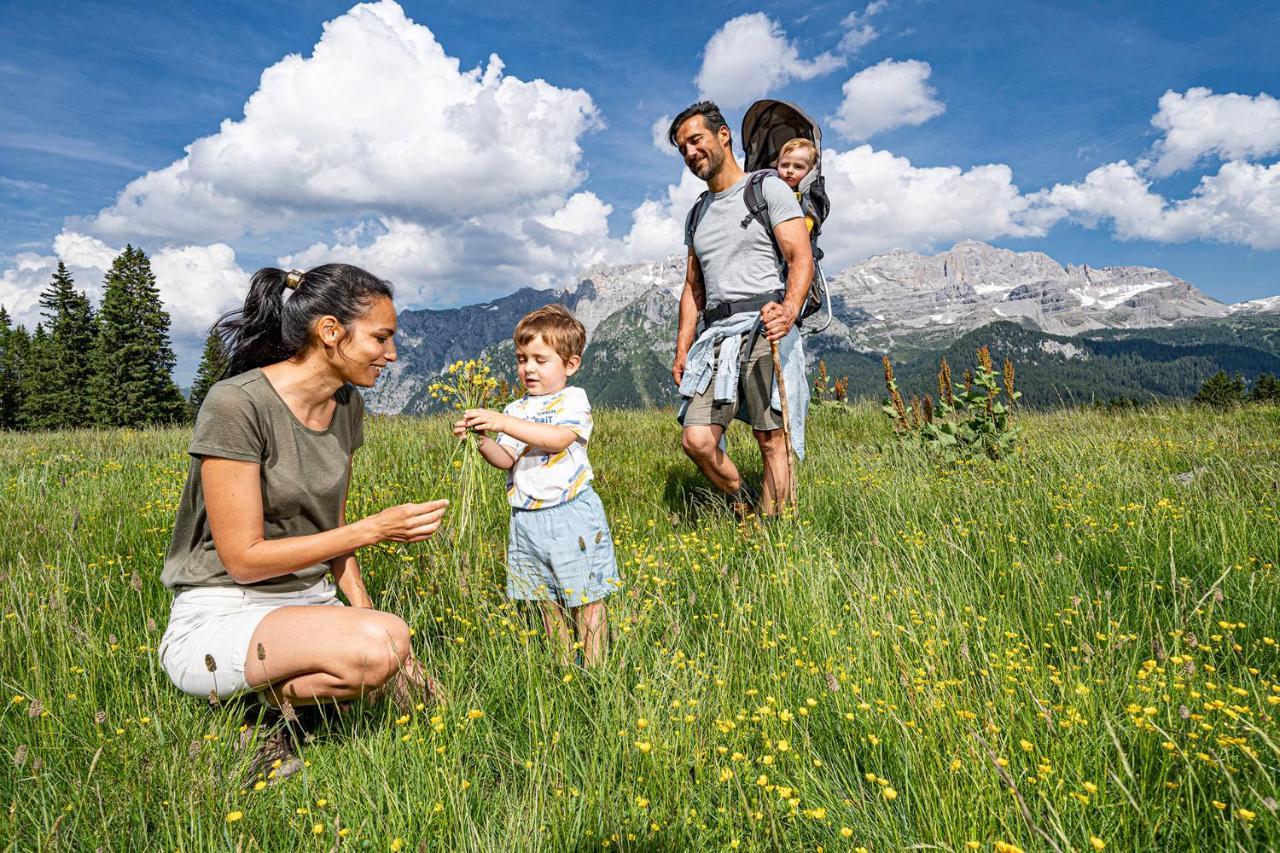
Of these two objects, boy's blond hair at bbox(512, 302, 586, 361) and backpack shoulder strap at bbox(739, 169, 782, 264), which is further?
backpack shoulder strap at bbox(739, 169, 782, 264)

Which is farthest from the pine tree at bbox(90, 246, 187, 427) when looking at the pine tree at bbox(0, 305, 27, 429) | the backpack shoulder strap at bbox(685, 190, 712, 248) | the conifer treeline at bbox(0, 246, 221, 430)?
the backpack shoulder strap at bbox(685, 190, 712, 248)

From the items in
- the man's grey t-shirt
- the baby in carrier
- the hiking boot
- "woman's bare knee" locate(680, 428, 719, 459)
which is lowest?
the hiking boot

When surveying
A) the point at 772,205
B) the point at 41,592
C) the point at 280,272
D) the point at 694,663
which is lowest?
the point at 694,663

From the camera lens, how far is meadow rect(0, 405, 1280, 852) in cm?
196

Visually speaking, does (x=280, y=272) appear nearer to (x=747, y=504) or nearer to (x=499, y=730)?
(x=499, y=730)

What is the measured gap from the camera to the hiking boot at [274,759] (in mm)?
2443

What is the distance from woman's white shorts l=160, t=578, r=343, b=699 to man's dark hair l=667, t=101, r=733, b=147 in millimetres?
4676

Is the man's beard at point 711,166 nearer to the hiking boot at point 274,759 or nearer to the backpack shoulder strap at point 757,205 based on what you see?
the backpack shoulder strap at point 757,205

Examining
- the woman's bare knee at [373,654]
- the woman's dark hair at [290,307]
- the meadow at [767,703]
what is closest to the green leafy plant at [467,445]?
the meadow at [767,703]

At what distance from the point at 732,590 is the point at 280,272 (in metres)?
2.88

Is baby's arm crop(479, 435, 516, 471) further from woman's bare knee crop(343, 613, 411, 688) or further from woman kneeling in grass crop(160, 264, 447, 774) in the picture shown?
woman's bare knee crop(343, 613, 411, 688)

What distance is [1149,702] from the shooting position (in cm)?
229

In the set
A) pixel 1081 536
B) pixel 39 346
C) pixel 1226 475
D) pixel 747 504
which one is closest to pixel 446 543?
pixel 747 504

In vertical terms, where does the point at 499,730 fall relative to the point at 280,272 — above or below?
below
